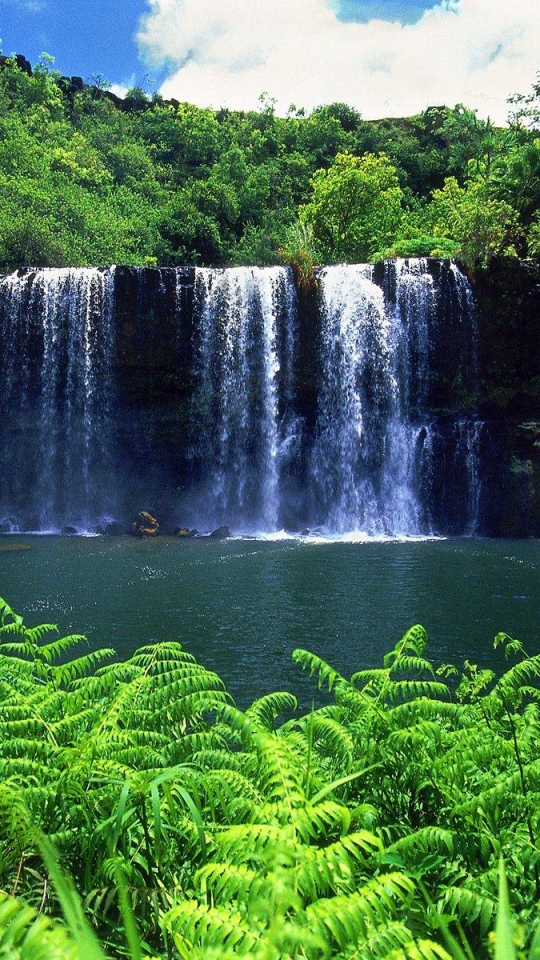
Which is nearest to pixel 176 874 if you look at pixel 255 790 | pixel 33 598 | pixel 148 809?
pixel 148 809

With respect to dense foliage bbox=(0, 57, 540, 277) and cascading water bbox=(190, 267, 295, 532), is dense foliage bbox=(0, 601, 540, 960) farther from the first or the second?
dense foliage bbox=(0, 57, 540, 277)

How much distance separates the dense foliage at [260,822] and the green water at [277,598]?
4.15 meters

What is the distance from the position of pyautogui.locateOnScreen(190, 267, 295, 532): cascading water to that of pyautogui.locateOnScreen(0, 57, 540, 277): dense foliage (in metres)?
1.91

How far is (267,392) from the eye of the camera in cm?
2564

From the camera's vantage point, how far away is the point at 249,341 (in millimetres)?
25484

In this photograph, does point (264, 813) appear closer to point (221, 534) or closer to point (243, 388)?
point (221, 534)

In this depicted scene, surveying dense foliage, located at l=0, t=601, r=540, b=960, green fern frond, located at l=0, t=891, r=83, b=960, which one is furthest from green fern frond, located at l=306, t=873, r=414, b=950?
green fern frond, located at l=0, t=891, r=83, b=960

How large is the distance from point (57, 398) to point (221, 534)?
8305 mm

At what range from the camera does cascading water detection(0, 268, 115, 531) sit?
84.0 ft

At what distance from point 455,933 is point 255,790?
2.93 feet

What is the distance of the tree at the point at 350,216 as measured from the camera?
112ft

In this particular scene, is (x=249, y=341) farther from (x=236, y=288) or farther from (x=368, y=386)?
(x=368, y=386)

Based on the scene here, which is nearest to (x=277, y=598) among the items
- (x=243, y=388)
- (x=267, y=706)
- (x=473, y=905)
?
(x=267, y=706)

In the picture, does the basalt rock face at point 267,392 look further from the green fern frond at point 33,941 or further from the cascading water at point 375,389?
the green fern frond at point 33,941
